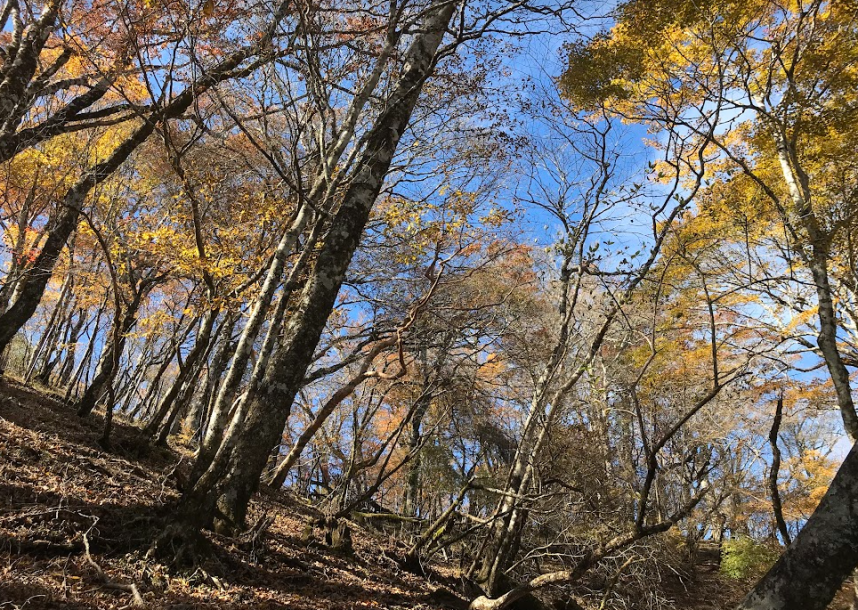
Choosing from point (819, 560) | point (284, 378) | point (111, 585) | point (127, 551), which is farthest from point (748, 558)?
point (111, 585)

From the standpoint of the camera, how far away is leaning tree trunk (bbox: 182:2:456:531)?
11.6 feet

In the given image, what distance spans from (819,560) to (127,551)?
14.8 feet

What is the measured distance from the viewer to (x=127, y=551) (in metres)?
3.27

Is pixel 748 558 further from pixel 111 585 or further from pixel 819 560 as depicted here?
pixel 111 585

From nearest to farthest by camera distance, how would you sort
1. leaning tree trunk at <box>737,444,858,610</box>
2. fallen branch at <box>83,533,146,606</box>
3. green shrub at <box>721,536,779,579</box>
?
1. leaning tree trunk at <box>737,444,858,610</box>
2. fallen branch at <box>83,533,146,606</box>
3. green shrub at <box>721,536,779,579</box>

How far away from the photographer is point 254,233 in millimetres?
7379

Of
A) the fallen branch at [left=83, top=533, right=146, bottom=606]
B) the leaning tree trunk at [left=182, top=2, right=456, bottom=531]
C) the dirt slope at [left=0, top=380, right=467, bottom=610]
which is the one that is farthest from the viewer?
the leaning tree trunk at [left=182, top=2, right=456, bottom=531]

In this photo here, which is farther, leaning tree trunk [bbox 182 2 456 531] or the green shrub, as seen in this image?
the green shrub

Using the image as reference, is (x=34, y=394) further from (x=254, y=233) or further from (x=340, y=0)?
(x=340, y=0)

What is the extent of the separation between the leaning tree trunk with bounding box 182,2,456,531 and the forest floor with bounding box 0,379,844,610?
0.37 metres

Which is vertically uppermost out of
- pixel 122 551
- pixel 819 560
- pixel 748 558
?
pixel 819 560

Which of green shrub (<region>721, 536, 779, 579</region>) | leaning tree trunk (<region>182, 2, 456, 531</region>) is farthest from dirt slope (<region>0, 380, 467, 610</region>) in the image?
green shrub (<region>721, 536, 779, 579</region>)

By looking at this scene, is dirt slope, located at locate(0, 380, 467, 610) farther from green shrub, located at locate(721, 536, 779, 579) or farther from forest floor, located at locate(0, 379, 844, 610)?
green shrub, located at locate(721, 536, 779, 579)

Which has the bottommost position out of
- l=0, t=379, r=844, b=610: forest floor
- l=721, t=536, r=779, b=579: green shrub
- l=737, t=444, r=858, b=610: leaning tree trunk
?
l=0, t=379, r=844, b=610: forest floor
